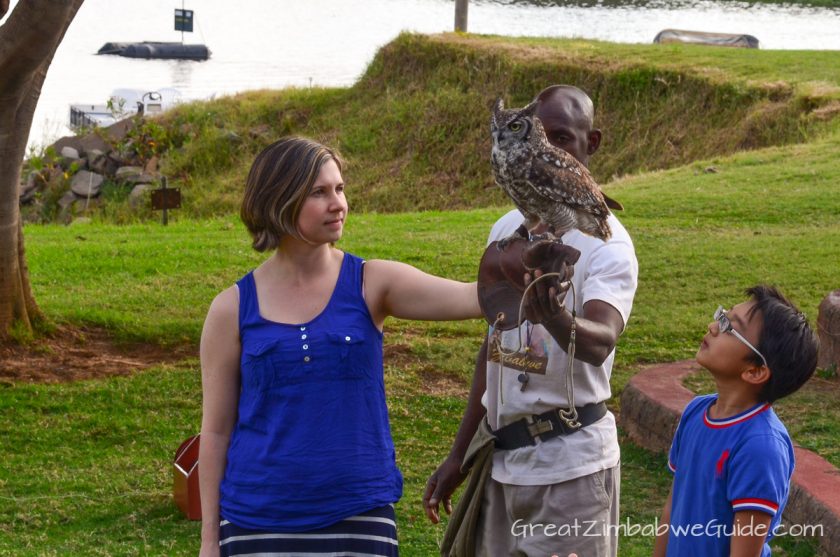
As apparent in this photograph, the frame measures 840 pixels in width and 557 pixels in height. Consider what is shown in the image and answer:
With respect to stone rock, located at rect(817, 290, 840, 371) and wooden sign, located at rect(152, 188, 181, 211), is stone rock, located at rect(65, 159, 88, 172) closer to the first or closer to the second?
wooden sign, located at rect(152, 188, 181, 211)

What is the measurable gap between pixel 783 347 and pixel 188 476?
2.76m

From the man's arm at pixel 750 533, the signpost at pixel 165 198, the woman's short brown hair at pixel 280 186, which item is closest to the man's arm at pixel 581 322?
the man's arm at pixel 750 533

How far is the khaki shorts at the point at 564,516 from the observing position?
2.69 m

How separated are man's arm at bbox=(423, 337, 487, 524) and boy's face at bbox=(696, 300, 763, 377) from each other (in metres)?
0.61

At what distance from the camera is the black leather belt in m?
2.72

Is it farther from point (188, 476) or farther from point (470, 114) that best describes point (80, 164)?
point (188, 476)

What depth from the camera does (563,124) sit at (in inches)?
118

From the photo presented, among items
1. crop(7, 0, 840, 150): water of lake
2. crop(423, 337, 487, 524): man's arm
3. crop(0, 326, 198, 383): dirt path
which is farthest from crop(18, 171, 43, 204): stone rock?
crop(423, 337, 487, 524): man's arm

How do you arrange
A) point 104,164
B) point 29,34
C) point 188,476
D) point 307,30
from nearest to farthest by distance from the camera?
point 188,476 → point 29,34 → point 104,164 → point 307,30

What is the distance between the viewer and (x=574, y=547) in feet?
8.83

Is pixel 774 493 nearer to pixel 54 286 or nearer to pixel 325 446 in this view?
pixel 325 446

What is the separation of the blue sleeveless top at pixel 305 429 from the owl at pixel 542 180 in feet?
1.84

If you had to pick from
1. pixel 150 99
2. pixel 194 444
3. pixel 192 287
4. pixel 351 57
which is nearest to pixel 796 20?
pixel 351 57

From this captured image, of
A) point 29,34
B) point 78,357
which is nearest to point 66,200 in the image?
point 78,357
